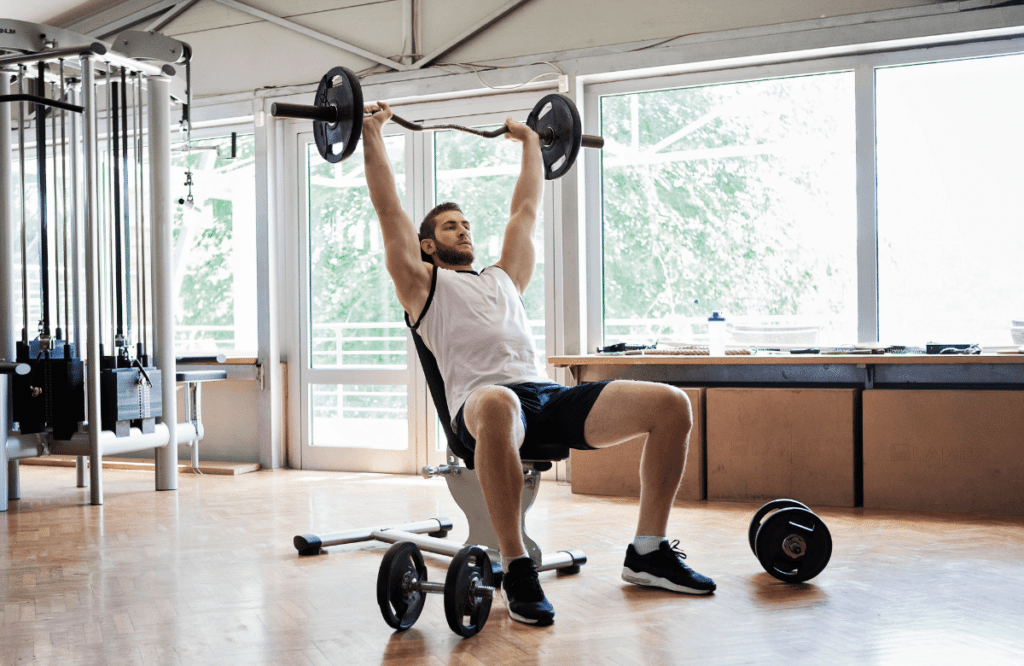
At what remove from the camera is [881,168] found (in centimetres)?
423

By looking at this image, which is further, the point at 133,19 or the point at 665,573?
the point at 133,19

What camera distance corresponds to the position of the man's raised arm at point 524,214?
9.23 ft

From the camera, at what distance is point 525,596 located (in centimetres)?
215

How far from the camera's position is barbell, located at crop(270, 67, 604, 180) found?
8.30ft

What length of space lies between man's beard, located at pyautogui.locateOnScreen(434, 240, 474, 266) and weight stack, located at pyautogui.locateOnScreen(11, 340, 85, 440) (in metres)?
2.23

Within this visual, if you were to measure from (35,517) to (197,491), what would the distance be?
2.61ft

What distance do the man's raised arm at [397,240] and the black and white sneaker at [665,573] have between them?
0.89 metres

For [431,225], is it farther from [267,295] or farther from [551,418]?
[267,295]

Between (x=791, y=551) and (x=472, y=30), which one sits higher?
(x=472, y=30)

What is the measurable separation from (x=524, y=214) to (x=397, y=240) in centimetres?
51

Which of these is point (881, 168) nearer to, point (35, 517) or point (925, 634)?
point (925, 634)

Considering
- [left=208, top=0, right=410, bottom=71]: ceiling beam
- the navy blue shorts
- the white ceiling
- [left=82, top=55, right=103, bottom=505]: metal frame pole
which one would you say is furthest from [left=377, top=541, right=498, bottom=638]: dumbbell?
the white ceiling

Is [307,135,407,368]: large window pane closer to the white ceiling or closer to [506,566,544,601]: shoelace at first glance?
the white ceiling

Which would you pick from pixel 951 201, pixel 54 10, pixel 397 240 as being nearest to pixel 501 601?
pixel 397 240
